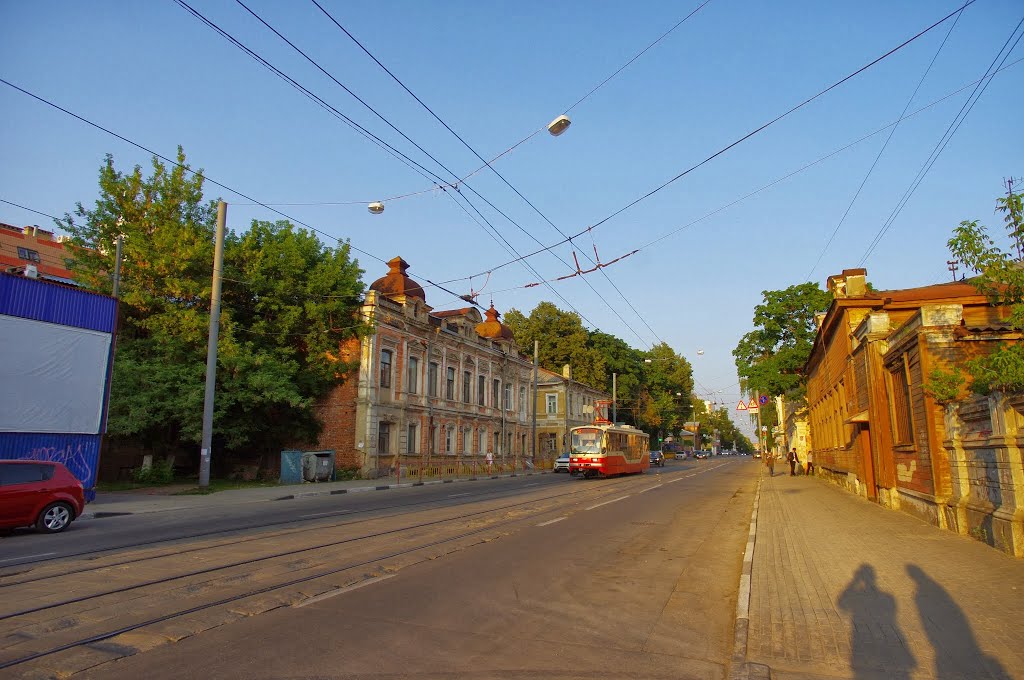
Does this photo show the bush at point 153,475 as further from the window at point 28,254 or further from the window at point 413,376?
the window at point 28,254

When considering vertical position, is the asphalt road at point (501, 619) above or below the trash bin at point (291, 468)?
below

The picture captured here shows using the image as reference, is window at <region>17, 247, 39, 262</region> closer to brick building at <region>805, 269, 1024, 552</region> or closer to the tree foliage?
the tree foliage

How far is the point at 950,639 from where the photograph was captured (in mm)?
5598

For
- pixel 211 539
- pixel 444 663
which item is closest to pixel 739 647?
pixel 444 663

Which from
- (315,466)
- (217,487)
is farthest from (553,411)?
(217,487)

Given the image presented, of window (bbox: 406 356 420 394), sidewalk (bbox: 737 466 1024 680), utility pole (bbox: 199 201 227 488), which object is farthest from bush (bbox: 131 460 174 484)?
sidewalk (bbox: 737 466 1024 680)

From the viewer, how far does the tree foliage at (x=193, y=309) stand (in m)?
24.3

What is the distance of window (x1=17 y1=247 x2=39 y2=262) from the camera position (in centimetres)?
4928

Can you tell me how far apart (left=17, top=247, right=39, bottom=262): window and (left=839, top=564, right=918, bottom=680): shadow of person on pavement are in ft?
193

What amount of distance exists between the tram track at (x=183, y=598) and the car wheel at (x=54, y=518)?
526 centimetres

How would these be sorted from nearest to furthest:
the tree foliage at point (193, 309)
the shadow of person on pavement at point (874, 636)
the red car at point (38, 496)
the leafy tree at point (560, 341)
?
the shadow of person on pavement at point (874, 636) → the red car at point (38, 496) → the tree foliage at point (193, 309) → the leafy tree at point (560, 341)

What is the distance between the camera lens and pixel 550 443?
61781 mm

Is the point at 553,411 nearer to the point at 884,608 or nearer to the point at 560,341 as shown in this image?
the point at 560,341

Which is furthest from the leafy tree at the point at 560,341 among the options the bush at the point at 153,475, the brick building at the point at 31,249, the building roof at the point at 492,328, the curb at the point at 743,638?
the curb at the point at 743,638
